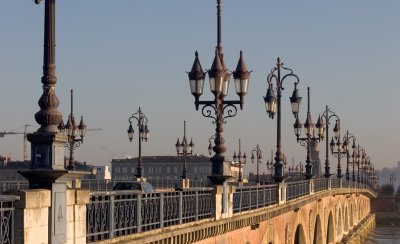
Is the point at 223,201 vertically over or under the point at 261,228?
over

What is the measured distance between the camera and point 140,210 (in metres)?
16.1

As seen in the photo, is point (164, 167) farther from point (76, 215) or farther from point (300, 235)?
point (76, 215)

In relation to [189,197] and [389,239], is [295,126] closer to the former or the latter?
[189,197]

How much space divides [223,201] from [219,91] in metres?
3.27

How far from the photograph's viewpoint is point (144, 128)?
45156 millimetres

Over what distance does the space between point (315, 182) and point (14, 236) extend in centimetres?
4406

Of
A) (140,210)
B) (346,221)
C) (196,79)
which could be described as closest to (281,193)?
(196,79)

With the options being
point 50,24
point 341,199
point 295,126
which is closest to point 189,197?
point 50,24

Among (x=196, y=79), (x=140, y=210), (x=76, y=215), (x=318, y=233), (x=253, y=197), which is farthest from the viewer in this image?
(x=318, y=233)

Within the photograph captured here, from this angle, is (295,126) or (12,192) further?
(295,126)

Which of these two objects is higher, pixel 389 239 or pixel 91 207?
pixel 91 207

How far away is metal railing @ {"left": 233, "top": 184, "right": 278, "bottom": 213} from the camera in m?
26.0

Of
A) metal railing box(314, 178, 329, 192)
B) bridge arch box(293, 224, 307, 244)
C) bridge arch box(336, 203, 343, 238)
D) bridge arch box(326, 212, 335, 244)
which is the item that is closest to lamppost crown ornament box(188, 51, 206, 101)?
bridge arch box(293, 224, 307, 244)

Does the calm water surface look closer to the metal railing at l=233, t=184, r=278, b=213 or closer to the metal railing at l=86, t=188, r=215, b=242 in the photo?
the metal railing at l=233, t=184, r=278, b=213
